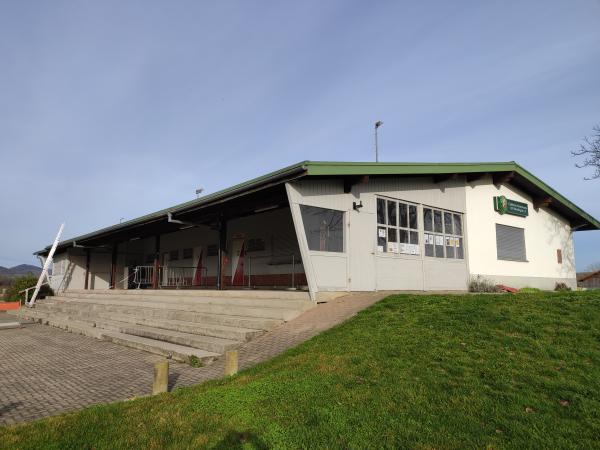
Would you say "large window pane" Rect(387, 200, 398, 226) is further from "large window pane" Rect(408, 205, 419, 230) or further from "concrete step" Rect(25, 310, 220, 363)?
"concrete step" Rect(25, 310, 220, 363)

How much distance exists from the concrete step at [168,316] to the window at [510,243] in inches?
413

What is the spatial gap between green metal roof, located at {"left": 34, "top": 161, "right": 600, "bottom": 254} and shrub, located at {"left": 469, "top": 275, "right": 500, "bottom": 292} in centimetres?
372

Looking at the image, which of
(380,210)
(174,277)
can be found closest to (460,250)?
(380,210)

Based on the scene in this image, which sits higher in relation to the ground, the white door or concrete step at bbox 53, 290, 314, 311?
the white door

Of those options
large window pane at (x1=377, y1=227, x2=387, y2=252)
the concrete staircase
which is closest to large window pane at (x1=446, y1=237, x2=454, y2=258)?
large window pane at (x1=377, y1=227, x2=387, y2=252)

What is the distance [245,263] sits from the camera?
1820 centimetres

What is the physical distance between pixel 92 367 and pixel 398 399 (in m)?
5.77

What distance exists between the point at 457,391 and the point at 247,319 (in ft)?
18.3

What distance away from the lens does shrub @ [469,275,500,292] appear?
570 inches

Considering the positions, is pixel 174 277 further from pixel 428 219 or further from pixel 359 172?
pixel 359 172

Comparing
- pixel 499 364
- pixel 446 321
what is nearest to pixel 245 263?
pixel 446 321

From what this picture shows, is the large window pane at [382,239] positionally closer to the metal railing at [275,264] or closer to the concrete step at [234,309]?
the concrete step at [234,309]

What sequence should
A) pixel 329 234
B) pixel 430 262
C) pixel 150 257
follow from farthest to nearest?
pixel 150 257, pixel 430 262, pixel 329 234

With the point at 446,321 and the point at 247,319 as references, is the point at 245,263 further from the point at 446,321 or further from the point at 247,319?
the point at 446,321
